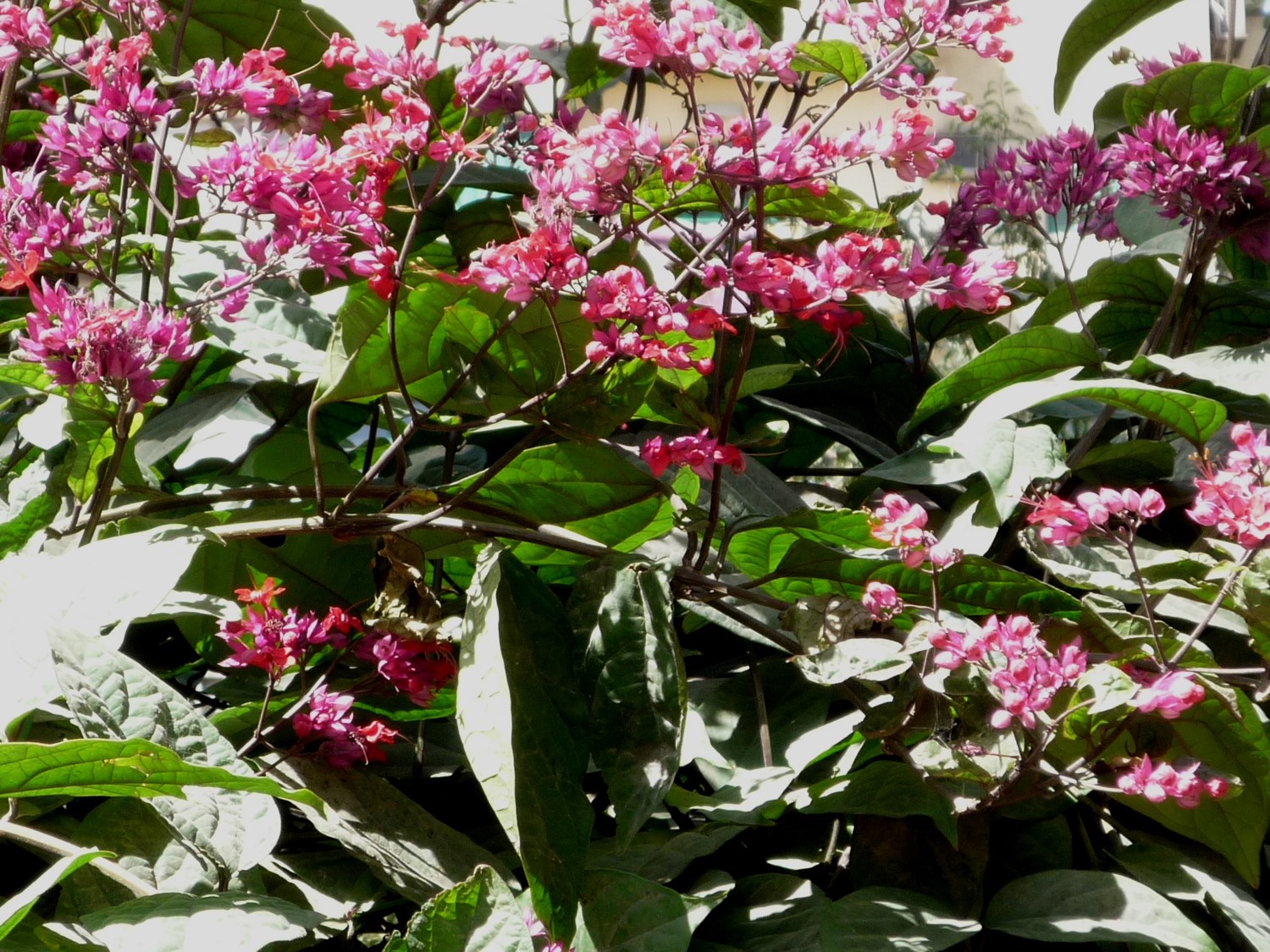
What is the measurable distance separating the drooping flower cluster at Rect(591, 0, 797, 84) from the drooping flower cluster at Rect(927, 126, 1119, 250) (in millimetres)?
367

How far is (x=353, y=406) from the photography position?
3.37ft

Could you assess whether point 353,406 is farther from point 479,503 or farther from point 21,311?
point 479,503

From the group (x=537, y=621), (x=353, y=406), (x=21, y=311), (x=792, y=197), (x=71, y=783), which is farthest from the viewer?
(x=353, y=406)

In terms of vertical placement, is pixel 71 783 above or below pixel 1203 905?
above

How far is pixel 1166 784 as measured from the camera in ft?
1.87

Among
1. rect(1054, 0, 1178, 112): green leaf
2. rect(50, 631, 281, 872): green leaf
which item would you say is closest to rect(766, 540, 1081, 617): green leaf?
rect(50, 631, 281, 872): green leaf

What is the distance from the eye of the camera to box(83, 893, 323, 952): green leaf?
484mm

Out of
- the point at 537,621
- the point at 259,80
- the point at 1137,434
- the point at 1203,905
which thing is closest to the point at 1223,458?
the point at 1137,434

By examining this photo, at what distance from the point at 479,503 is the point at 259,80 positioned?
0.26 meters

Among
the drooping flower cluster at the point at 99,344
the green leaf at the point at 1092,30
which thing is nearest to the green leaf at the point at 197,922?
the drooping flower cluster at the point at 99,344

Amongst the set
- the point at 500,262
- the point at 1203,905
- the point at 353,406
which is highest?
the point at 500,262

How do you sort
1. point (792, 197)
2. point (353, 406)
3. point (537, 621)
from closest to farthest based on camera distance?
point (537, 621)
point (792, 197)
point (353, 406)

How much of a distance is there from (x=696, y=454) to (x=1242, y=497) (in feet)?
0.86

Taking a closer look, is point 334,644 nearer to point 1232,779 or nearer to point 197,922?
point 197,922
